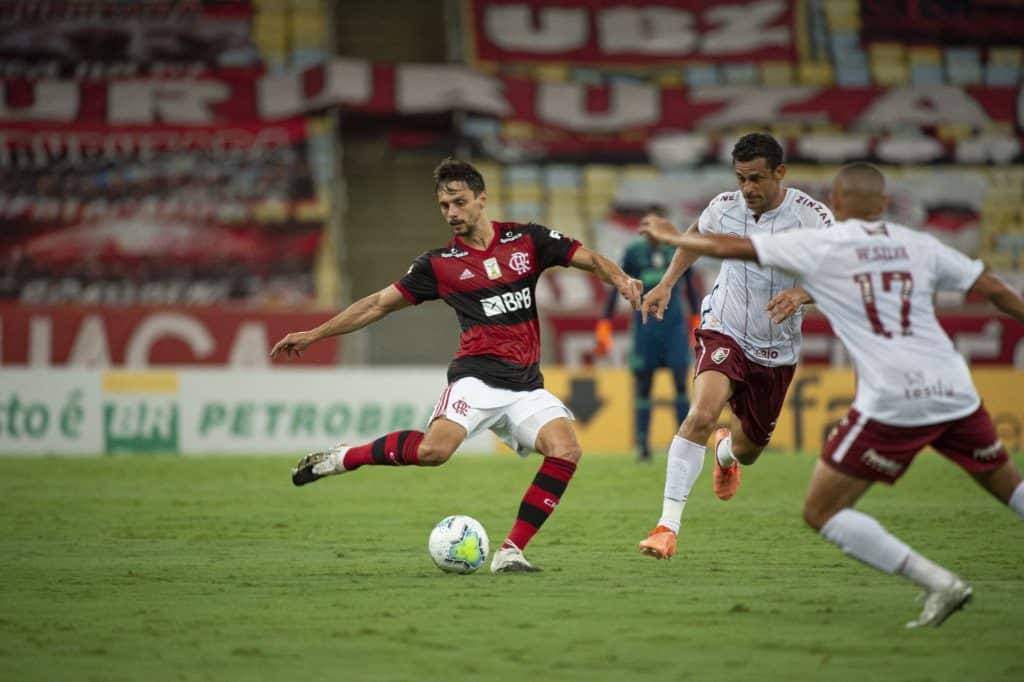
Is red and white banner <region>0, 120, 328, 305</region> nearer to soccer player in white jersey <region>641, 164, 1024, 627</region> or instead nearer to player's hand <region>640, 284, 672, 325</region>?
player's hand <region>640, 284, 672, 325</region>

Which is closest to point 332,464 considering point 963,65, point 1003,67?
point 963,65

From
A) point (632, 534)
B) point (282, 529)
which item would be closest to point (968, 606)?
point (632, 534)

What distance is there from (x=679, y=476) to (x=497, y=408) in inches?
43.6

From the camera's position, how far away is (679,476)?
814cm

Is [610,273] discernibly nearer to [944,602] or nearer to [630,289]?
[630,289]

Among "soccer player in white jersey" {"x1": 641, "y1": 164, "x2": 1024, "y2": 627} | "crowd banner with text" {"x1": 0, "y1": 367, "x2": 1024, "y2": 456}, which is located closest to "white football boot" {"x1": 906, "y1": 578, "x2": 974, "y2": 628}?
"soccer player in white jersey" {"x1": 641, "y1": 164, "x2": 1024, "y2": 627}

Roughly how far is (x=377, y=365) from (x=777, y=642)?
15136 mm

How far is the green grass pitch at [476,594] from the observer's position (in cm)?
518

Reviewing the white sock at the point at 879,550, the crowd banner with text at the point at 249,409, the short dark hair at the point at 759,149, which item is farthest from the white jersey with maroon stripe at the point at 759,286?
the crowd banner with text at the point at 249,409

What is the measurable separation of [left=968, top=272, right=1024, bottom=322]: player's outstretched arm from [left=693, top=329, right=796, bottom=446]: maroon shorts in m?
2.30

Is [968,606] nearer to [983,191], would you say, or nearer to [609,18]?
[983,191]

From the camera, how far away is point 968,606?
6.31m

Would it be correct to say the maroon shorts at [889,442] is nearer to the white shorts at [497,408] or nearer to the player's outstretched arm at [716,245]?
the player's outstretched arm at [716,245]

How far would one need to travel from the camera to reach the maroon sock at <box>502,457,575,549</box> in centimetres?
759
